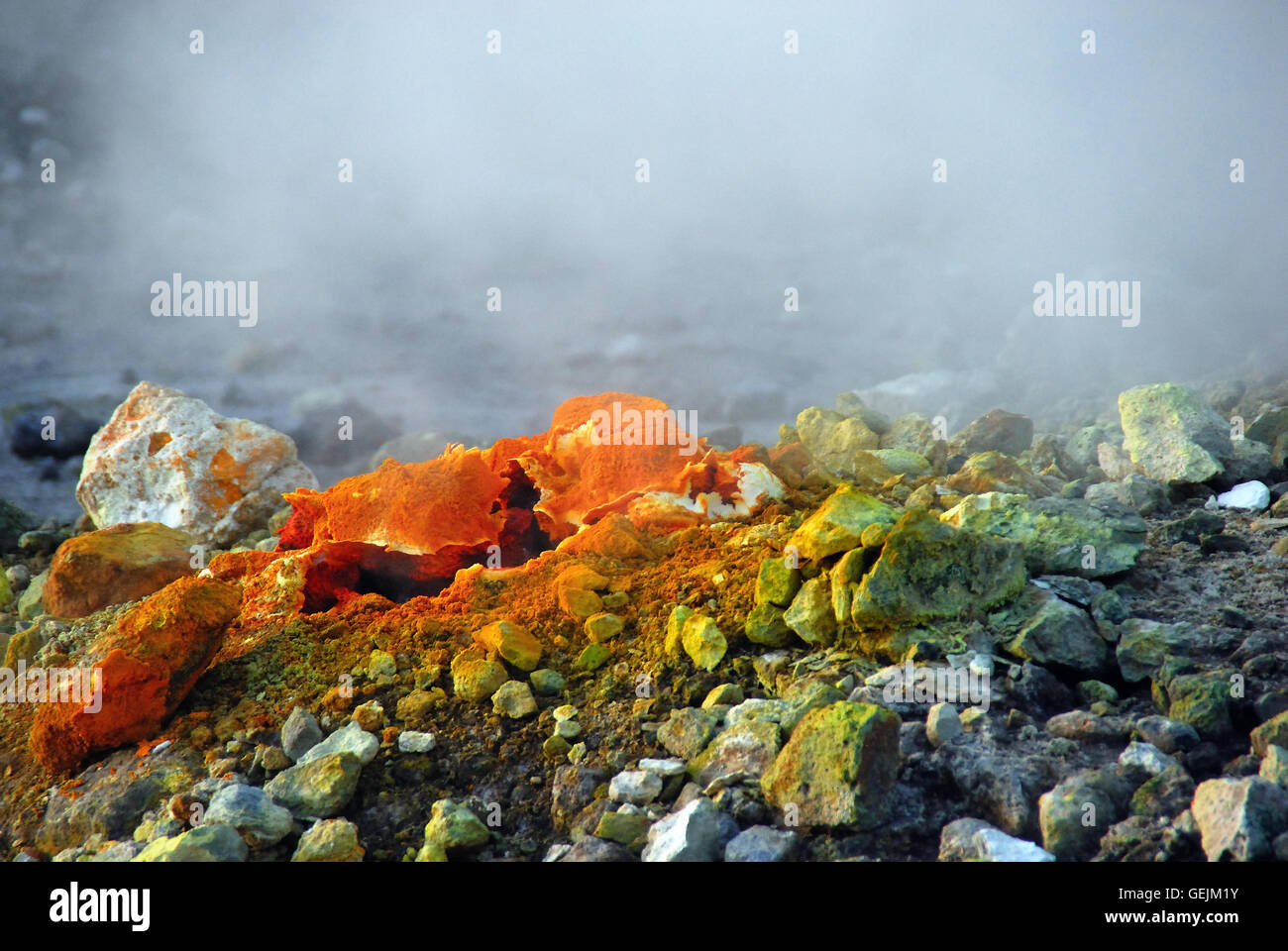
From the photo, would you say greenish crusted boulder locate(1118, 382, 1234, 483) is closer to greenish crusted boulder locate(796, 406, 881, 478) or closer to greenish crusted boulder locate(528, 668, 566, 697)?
greenish crusted boulder locate(796, 406, 881, 478)

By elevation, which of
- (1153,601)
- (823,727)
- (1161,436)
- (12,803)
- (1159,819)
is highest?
(1161,436)

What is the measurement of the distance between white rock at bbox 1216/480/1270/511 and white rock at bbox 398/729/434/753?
5857mm

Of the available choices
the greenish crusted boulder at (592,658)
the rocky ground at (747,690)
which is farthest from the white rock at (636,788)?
the greenish crusted boulder at (592,658)

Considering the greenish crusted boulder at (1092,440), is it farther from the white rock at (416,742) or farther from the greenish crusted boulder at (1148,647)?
the white rock at (416,742)

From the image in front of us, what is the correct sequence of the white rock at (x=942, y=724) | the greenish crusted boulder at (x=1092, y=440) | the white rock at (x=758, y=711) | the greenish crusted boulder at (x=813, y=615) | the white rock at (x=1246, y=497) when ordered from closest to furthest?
the white rock at (x=942, y=724) < the white rock at (x=758, y=711) < the greenish crusted boulder at (x=813, y=615) < the white rock at (x=1246, y=497) < the greenish crusted boulder at (x=1092, y=440)

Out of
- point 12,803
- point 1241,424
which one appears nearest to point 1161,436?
point 1241,424

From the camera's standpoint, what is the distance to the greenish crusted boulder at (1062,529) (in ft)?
17.4

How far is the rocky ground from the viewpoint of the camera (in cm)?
372

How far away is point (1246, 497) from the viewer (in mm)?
6379

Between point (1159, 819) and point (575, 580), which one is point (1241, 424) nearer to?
point (1159, 819)

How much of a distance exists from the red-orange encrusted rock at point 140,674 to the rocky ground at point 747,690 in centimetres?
2

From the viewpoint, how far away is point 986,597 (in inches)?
193

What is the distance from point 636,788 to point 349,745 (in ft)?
5.57

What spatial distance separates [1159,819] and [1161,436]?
180 inches
